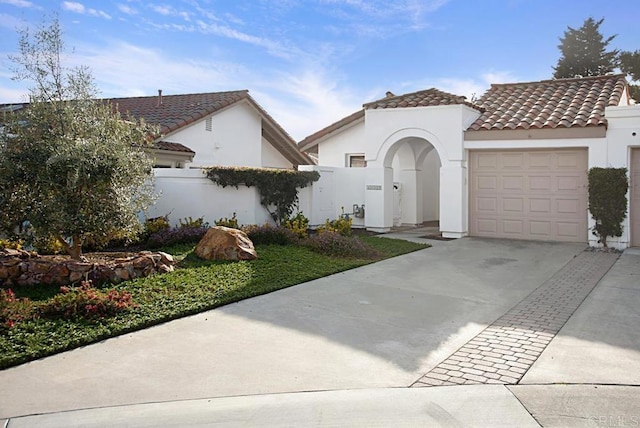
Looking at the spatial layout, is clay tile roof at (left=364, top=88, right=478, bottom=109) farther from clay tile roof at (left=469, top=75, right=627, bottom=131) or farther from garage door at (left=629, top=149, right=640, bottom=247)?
garage door at (left=629, top=149, right=640, bottom=247)

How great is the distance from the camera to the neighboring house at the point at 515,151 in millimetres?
13250

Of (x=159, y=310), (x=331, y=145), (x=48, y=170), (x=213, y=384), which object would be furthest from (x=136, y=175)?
(x=331, y=145)

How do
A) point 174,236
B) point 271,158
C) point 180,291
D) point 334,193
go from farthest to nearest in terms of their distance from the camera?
point 271,158
point 334,193
point 174,236
point 180,291

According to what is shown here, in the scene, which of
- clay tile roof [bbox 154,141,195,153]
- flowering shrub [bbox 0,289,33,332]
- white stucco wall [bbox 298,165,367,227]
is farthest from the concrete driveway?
clay tile roof [bbox 154,141,195,153]

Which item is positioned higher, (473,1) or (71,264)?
(473,1)

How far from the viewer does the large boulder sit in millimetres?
10219

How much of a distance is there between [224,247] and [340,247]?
262 centimetres

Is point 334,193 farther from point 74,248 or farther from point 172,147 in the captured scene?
point 74,248

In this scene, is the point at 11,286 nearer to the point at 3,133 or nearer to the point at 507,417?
the point at 3,133

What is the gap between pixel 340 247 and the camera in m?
11.6

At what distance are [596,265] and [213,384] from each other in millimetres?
8993

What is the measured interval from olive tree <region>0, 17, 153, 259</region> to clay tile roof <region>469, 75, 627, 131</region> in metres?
9.92

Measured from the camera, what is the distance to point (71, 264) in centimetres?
807

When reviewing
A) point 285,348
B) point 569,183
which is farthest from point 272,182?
point 285,348
